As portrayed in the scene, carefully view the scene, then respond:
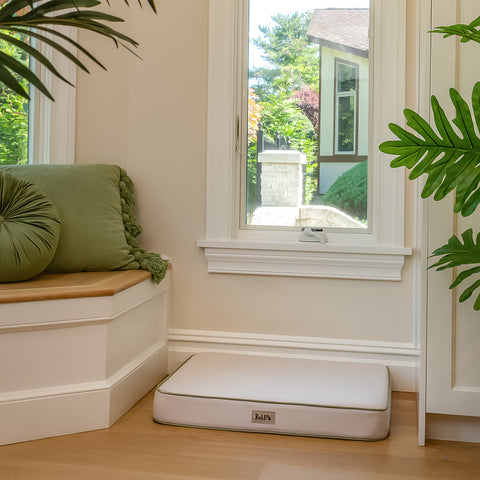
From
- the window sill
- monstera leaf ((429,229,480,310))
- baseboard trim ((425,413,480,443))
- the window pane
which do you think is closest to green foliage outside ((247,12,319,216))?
the window pane

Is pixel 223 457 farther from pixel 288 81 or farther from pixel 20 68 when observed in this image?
pixel 288 81

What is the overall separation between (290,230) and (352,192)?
0.34 metres

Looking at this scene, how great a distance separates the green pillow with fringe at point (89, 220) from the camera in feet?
7.49

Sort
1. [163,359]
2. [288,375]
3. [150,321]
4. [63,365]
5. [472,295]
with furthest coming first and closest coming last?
1. [163,359]
2. [150,321]
3. [288,375]
4. [63,365]
5. [472,295]

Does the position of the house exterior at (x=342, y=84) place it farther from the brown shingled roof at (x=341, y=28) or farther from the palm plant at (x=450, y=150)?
the palm plant at (x=450, y=150)

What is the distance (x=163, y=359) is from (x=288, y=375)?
2.21ft

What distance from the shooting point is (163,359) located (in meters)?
2.60

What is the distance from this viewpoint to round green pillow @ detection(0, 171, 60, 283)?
75.6 inches

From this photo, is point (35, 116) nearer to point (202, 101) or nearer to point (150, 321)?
point (202, 101)

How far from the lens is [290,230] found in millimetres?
2635

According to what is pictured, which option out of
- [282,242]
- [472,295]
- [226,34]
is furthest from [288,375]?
[226,34]

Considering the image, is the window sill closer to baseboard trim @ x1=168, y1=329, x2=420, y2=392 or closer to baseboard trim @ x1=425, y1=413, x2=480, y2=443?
baseboard trim @ x1=168, y1=329, x2=420, y2=392

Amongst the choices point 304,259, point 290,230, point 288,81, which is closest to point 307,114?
point 288,81

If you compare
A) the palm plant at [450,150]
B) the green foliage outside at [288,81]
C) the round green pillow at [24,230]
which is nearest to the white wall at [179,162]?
the green foliage outside at [288,81]
